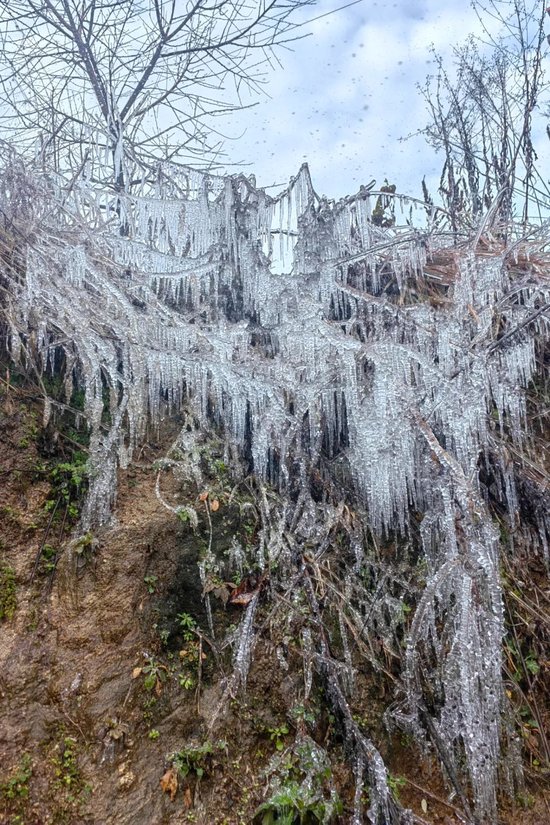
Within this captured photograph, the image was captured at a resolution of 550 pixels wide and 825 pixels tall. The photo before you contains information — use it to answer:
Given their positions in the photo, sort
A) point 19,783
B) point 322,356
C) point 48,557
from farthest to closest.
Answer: point 322,356
point 48,557
point 19,783

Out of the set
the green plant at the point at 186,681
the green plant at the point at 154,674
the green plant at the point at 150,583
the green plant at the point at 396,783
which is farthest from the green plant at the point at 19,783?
the green plant at the point at 396,783

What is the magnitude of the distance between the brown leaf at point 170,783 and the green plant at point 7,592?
2.37ft

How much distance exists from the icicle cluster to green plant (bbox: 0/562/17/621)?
1.00 ft

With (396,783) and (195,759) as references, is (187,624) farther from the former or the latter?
(396,783)

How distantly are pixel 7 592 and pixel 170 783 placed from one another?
32.3 inches

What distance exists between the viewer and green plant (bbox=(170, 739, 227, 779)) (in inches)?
60.9

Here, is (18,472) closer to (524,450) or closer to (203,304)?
(203,304)

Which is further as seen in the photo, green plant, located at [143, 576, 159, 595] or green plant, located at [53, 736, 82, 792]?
green plant, located at [143, 576, 159, 595]

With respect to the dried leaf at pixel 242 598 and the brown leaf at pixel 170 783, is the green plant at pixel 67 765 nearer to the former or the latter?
the brown leaf at pixel 170 783

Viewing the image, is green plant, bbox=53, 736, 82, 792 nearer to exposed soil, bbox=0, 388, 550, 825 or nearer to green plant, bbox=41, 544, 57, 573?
exposed soil, bbox=0, 388, 550, 825

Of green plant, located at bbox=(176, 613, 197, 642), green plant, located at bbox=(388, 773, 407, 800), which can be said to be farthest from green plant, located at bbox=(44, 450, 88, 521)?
green plant, located at bbox=(388, 773, 407, 800)

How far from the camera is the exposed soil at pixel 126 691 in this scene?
4.85 ft

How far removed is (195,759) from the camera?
1566 mm

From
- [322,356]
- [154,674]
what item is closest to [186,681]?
[154,674]
